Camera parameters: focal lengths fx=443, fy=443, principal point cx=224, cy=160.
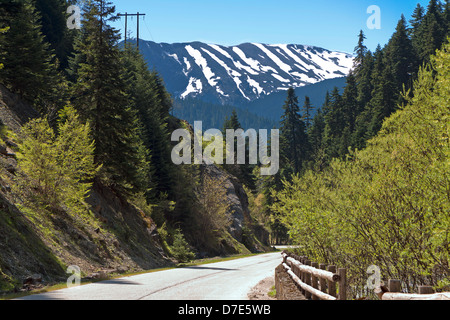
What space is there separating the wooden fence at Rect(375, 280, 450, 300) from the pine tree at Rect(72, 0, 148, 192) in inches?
1110

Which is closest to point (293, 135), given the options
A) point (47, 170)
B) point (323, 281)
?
point (47, 170)

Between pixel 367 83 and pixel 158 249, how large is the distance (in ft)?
286

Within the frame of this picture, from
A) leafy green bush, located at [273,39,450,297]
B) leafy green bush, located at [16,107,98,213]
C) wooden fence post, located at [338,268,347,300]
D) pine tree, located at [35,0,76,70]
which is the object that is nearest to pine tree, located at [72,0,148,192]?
leafy green bush, located at [16,107,98,213]

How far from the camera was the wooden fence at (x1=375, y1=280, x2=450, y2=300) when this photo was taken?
5.87m

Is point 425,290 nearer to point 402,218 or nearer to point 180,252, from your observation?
point 402,218

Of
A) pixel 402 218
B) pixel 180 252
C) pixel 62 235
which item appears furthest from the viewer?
pixel 180 252

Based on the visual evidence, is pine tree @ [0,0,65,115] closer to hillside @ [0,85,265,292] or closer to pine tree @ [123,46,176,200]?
hillside @ [0,85,265,292]

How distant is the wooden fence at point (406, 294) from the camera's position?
5873 millimetres

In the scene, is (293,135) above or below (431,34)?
below

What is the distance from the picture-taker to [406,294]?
6.48 m

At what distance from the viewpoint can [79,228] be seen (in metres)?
26.4

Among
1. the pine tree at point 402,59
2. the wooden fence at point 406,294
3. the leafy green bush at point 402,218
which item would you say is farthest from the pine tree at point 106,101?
the pine tree at point 402,59

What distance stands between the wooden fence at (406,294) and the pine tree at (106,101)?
1110 inches

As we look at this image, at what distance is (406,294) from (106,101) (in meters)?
30.1
